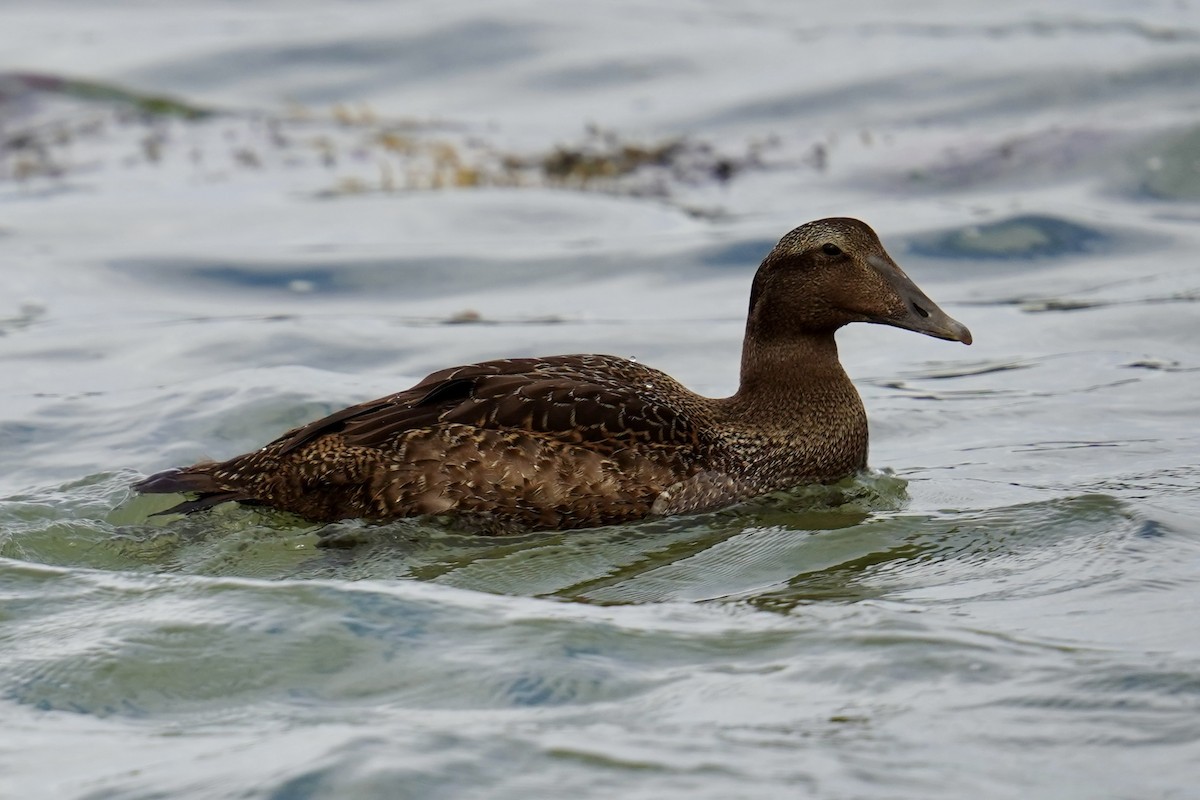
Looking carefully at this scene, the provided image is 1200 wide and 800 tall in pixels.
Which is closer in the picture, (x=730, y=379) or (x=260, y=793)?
(x=260, y=793)

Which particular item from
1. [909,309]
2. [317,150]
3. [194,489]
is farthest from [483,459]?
[317,150]

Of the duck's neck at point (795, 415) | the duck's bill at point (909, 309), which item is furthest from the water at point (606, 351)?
the duck's bill at point (909, 309)

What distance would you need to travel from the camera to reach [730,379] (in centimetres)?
1077

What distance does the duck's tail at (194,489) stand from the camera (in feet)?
25.3

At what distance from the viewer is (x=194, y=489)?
7.76 m

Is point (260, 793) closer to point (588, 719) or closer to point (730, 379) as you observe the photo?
point (588, 719)

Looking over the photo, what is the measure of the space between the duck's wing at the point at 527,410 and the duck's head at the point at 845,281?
838 mm

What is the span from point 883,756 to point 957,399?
205 inches

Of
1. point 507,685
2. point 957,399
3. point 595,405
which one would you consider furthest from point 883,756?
point 957,399

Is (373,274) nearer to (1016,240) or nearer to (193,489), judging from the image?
(1016,240)

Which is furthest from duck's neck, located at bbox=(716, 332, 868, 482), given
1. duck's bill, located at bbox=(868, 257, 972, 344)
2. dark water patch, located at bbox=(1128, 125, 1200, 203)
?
dark water patch, located at bbox=(1128, 125, 1200, 203)

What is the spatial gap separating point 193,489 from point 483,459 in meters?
1.25

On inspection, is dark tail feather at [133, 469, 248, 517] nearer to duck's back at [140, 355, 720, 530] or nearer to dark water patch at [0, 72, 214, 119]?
duck's back at [140, 355, 720, 530]

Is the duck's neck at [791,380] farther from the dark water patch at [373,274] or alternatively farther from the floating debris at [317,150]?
the floating debris at [317,150]
